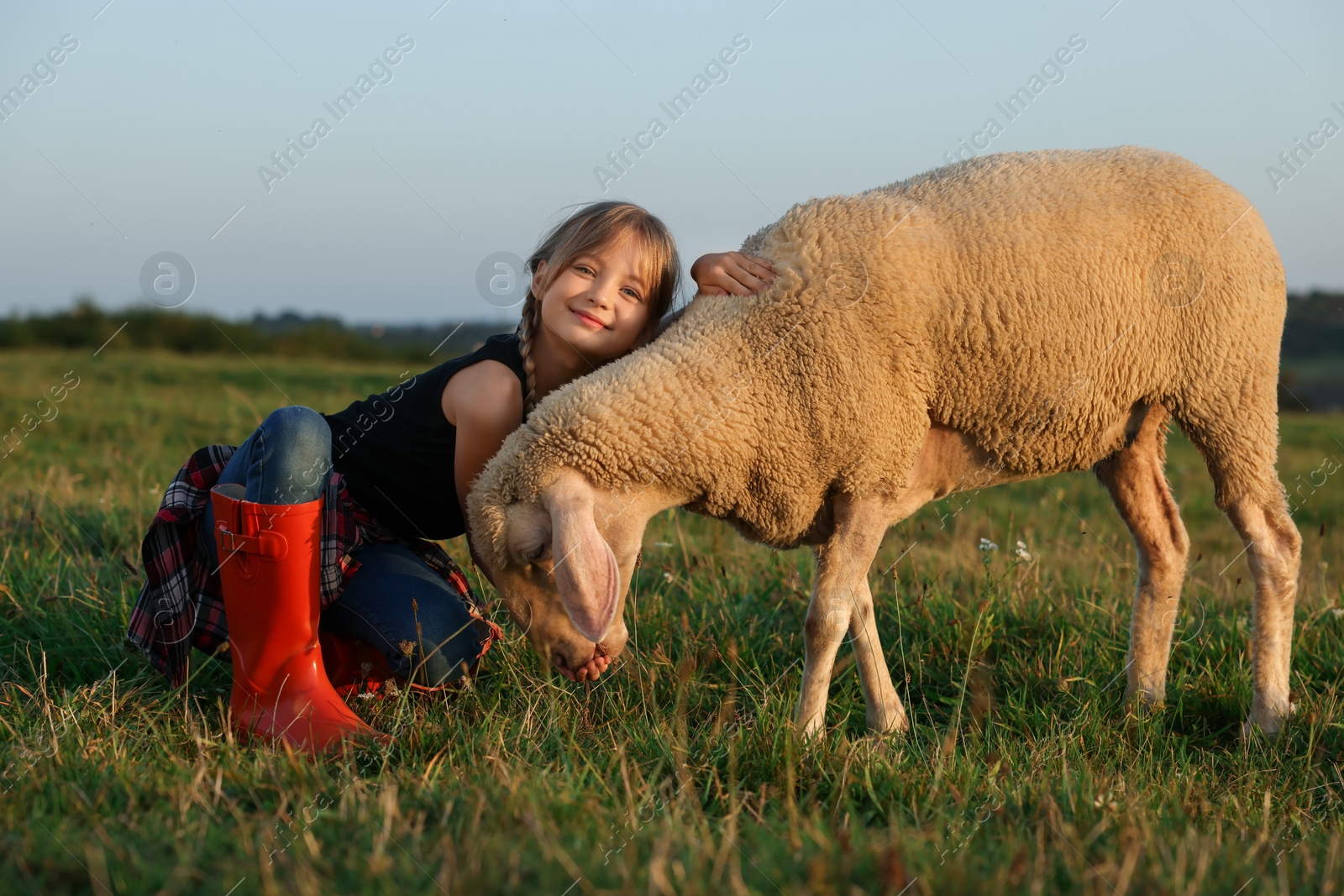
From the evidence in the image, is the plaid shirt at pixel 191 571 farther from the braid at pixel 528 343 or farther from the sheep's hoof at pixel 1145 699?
the sheep's hoof at pixel 1145 699

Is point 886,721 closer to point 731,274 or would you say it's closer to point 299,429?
A: point 731,274

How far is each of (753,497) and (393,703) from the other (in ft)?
3.60

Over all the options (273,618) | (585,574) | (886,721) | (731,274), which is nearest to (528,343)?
(731,274)

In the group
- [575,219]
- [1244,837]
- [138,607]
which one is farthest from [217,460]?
[1244,837]

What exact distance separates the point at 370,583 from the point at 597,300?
3.29ft

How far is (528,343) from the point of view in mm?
2980

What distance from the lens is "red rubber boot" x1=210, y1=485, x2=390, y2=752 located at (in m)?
2.59

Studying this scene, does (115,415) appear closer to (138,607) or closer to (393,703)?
(138,607)

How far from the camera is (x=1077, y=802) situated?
6.98ft

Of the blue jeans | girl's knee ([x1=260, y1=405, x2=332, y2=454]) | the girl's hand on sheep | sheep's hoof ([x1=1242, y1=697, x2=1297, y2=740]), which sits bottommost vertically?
sheep's hoof ([x1=1242, y1=697, x2=1297, y2=740])

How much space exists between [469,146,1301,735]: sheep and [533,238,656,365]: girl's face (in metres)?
0.18

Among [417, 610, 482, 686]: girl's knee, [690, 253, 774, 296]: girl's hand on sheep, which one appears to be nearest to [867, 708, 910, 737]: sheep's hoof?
[417, 610, 482, 686]: girl's knee

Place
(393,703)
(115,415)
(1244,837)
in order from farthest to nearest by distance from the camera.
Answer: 1. (115,415)
2. (393,703)
3. (1244,837)

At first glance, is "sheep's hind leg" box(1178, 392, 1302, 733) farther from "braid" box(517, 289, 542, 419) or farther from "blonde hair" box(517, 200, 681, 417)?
"braid" box(517, 289, 542, 419)
